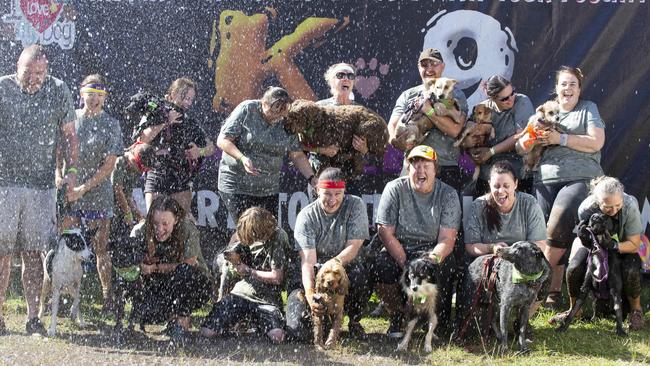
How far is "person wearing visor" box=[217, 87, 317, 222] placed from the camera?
255 inches

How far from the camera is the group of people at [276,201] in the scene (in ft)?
19.7

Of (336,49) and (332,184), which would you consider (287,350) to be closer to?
(332,184)

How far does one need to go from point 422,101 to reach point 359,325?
5.62 feet

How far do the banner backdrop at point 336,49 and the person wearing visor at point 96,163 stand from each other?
3.76ft

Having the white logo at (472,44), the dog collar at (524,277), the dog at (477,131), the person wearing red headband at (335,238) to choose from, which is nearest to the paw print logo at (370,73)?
the white logo at (472,44)

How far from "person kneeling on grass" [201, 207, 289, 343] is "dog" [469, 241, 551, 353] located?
1.46 metres

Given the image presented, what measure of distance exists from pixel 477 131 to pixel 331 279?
1781 millimetres

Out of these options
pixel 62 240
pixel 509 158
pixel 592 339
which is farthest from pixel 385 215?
pixel 62 240

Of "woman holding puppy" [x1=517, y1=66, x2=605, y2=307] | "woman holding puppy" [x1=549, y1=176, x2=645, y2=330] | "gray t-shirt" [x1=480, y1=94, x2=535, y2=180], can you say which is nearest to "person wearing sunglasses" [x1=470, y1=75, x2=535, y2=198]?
"gray t-shirt" [x1=480, y1=94, x2=535, y2=180]

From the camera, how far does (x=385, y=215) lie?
246 inches

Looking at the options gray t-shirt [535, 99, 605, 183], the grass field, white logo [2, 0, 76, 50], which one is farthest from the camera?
white logo [2, 0, 76, 50]

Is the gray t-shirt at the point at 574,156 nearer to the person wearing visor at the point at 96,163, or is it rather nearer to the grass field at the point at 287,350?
the grass field at the point at 287,350

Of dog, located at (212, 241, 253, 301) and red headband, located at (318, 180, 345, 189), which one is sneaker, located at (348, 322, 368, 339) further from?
red headband, located at (318, 180, 345, 189)

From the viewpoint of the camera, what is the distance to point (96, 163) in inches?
263
